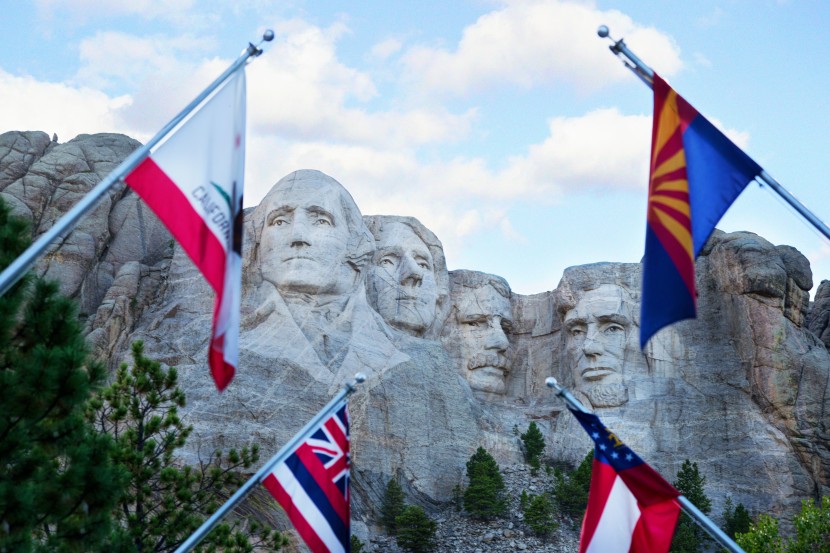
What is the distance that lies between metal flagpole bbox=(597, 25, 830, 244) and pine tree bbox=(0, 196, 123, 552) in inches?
207

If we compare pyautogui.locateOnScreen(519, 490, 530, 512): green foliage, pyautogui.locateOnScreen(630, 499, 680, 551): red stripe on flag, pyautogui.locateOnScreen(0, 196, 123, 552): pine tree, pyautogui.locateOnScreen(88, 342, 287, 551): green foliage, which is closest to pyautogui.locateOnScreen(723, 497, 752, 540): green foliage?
pyautogui.locateOnScreen(519, 490, 530, 512): green foliage

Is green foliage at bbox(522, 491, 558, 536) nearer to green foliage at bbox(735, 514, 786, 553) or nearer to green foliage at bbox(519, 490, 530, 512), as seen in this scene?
green foliage at bbox(519, 490, 530, 512)

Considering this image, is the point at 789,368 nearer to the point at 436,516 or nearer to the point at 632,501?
the point at 436,516

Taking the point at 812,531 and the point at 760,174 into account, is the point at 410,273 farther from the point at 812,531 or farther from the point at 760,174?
the point at 760,174

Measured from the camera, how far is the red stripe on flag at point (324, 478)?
13359 mm

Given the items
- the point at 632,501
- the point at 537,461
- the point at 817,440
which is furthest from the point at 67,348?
the point at 817,440

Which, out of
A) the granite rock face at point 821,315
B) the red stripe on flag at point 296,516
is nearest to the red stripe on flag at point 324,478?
the red stripe on flag at point 296,516

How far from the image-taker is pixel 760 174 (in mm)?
11812

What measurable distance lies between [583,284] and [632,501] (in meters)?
21.2

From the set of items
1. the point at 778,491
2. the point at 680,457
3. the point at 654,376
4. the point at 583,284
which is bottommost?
the point at 778,491

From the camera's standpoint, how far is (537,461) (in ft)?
99.3

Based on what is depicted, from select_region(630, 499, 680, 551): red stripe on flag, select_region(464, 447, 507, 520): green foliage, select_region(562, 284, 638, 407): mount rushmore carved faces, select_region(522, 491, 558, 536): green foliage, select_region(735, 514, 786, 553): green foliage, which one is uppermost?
select_region(562, 284, 638, 407): mount rushmore carved faces

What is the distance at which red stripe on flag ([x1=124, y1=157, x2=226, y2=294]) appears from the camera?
1077 centimetres

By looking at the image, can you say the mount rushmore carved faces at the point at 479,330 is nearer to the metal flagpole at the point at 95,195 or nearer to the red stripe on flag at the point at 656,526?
the red stripe on flag at the point at 656,526
